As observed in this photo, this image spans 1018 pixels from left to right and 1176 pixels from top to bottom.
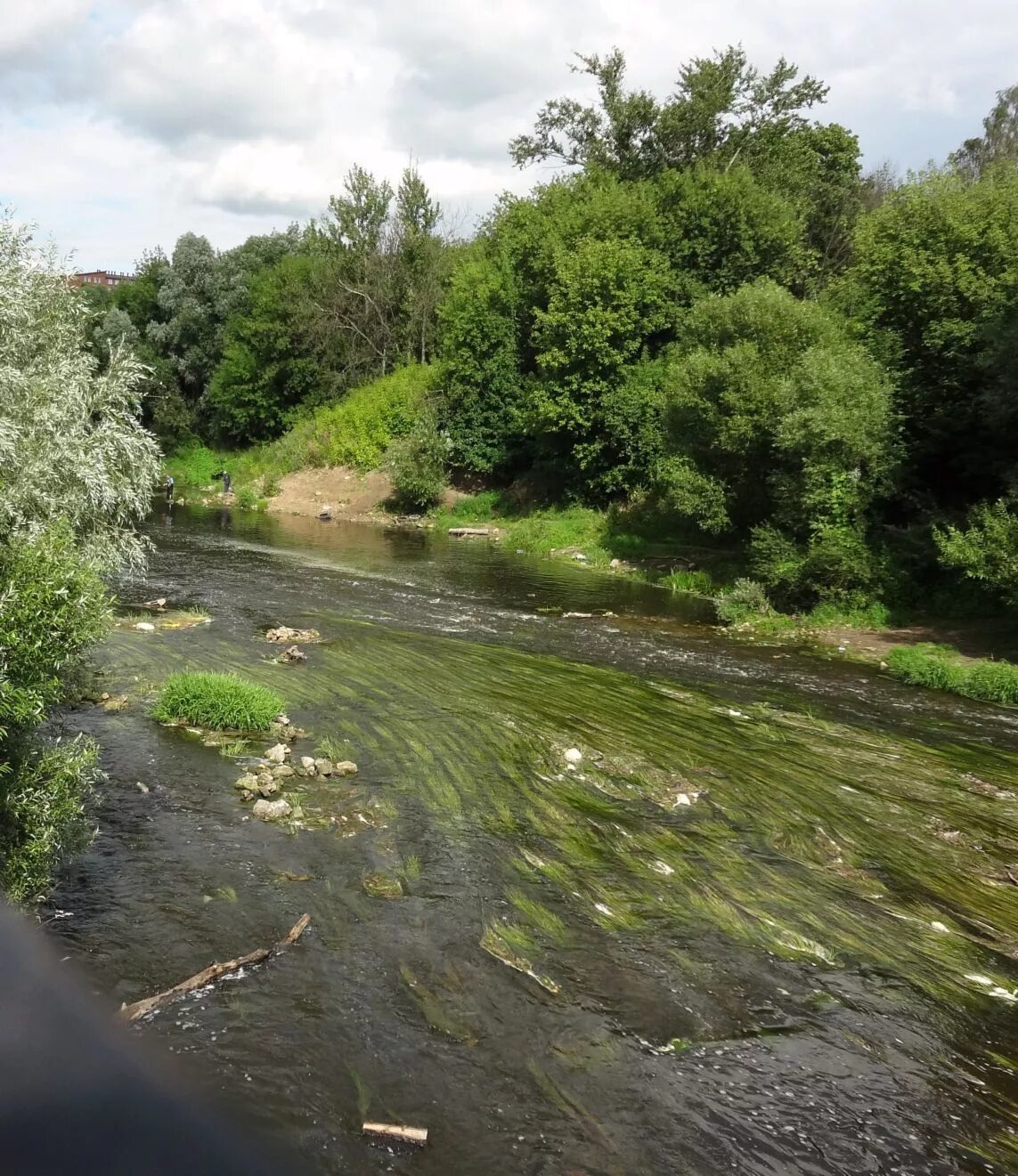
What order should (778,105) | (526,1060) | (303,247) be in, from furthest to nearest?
Result: (303,247), (778,105), (526,1060)

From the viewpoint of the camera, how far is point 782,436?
2684cm

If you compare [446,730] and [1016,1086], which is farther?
[446,730]

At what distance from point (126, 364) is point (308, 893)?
41.8 feet

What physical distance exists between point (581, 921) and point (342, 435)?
50.6 m

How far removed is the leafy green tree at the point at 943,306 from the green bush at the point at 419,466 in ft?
81.8

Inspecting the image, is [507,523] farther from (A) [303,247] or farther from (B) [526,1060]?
(B) [526,1060]

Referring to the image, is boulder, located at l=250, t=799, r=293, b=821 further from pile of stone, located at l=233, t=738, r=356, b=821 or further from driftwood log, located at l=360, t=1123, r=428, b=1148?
driftwood log, located at l=360, t=1123, r=428, b=1148

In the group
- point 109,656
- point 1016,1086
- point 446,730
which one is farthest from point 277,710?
point 1016,1086

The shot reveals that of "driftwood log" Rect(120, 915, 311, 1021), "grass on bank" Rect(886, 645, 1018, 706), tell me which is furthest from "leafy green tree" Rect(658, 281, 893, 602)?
"driftwood log" Rect(120, 915, 311, 1021)

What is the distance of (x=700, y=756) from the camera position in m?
14.4

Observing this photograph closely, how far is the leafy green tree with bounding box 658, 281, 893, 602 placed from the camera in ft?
86.1

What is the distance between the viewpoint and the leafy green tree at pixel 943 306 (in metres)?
26.8

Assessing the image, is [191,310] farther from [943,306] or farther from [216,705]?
[216,705]

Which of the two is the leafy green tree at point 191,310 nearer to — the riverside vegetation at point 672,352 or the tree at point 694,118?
the riverside vegetation at point 672,352
